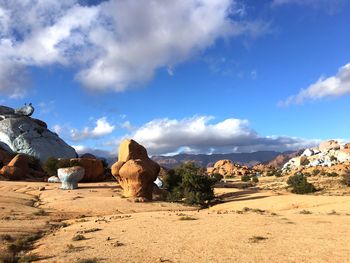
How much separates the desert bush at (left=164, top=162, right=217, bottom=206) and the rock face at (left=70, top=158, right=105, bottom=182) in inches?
657

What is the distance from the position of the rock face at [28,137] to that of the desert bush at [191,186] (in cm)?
3942

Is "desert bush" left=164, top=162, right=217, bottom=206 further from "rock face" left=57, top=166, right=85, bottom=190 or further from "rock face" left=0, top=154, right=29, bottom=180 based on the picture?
"rock face" left=0, top=154, right=29, bottom=180

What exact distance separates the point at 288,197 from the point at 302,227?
1522 cm

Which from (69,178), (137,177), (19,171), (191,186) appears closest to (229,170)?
(19,171)


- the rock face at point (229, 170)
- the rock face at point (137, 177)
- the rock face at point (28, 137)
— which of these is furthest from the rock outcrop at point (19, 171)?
the rock face at point (229, 170)

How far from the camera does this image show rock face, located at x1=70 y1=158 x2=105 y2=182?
53875 mm

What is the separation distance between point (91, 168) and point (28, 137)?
26245mm

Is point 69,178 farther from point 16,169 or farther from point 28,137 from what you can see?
point 28,137

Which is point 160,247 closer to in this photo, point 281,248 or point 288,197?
point 281,248

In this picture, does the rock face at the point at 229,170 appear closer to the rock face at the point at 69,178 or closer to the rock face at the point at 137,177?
the rock face at the point at 69,178

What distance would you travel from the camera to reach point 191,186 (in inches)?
1411

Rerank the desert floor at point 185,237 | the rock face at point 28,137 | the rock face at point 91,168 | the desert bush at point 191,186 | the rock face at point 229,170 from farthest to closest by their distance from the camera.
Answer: the rock face at point 229,170 → the rock face at point 28,137 → the rock face at point 91,168 → the desert bush at point 191,186 → the desert floor at point 185,237

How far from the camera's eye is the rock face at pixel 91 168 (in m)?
53.9

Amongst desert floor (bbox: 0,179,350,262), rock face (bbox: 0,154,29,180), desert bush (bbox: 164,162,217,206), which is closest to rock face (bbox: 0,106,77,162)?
rock face (bbox: 0,154,29,180)
